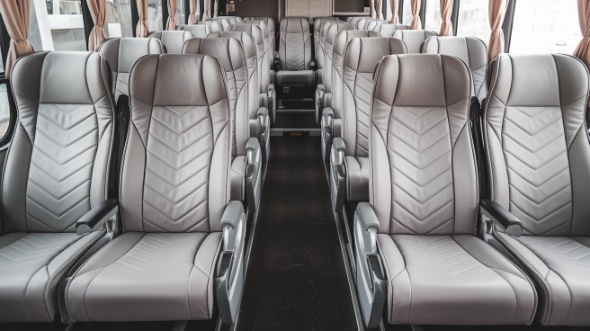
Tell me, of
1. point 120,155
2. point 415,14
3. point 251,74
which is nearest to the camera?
point 120,155

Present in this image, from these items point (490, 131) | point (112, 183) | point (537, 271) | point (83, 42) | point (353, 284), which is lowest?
point (353, 284)

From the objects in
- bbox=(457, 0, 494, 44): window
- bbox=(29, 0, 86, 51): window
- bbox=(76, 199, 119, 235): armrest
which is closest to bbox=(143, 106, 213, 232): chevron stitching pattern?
bbox=(76, 199, 119, 235): armrest

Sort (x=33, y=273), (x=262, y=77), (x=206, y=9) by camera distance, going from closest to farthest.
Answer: (x=33, y=273) < (x=262, y=77) < (x=206, y=9)

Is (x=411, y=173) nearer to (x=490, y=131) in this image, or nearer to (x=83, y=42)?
(x=490, y=131)

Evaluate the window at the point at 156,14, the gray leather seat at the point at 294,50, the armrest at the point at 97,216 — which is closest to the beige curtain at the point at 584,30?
the armrest at the point at 97,216

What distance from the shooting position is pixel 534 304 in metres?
1.52

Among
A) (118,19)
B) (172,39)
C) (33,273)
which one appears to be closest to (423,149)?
(33,273)

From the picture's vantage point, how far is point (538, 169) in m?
2.04

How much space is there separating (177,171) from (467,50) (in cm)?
278

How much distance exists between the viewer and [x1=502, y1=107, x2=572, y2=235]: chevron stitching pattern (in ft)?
6.62

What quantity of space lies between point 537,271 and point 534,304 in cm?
16

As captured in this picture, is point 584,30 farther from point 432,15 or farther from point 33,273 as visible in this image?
point 432,15

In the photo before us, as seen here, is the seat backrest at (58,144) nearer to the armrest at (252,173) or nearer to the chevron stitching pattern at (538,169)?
the armrest at (252,173)

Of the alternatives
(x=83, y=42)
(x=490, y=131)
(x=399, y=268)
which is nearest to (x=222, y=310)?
(x=399, y=268)
